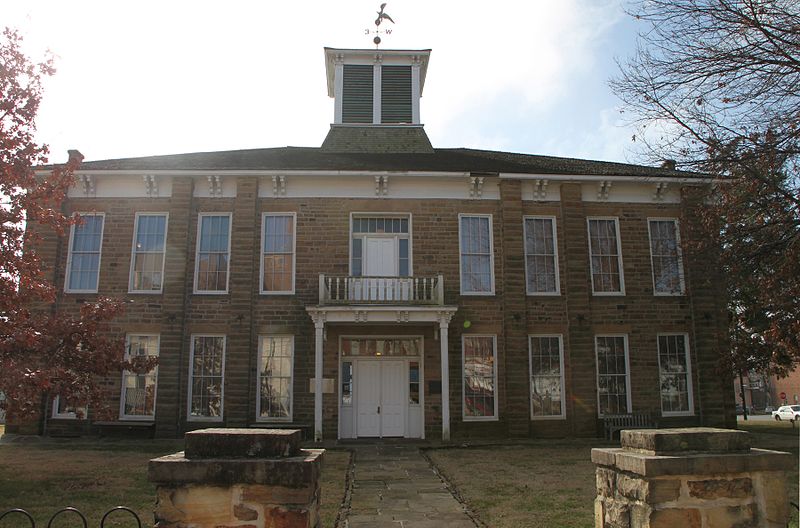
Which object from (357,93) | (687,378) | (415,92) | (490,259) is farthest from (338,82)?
(687,378)

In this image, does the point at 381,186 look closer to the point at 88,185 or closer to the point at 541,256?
the point at 541,256

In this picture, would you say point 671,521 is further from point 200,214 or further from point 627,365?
point 200,214

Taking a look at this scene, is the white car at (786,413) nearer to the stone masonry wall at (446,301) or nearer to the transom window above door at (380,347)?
the stone masonry wall at (446,301)

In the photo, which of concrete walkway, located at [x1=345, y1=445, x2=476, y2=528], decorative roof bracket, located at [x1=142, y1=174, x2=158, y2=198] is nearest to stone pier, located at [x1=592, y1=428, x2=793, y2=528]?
concrete walkway, located at [x1=345, y1=445, x2=476, y2=528]

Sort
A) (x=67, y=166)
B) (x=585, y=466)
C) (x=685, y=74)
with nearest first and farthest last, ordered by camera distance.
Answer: (x=685, y=74)
(x=67, y=166)
(x=585, y=466)

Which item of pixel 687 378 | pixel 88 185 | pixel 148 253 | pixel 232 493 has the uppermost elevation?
pixel 88 185

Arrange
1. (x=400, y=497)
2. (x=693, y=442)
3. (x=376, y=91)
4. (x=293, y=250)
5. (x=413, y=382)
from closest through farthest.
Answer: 1. (x=693, y=442)
2. (x=400, y=497)
3. (x=413, y=382)
4. (x=293, y=250)
5. (x=376, y=91)

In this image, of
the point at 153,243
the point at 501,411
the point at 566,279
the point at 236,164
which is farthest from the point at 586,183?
the point at 153,243

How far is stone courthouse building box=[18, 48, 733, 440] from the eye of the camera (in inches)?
661

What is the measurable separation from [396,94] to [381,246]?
273 inches

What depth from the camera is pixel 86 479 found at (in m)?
10.4

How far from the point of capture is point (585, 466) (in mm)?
11766

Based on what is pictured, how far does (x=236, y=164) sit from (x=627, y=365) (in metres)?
12.7

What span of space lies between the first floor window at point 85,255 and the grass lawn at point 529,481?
1086 cm
